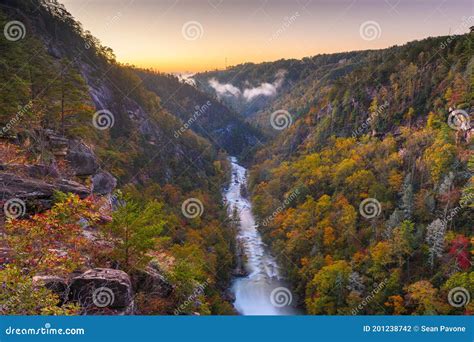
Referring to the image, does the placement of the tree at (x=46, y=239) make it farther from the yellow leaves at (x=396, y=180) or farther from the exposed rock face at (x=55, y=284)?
the yellow leaves at (x=396, y=180)

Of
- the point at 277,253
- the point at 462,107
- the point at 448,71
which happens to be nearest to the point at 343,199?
the point at 277,253

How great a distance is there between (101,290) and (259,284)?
59047 millimetres

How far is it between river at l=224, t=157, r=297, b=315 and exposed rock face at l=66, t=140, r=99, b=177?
117 feet

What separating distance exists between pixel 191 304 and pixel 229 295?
147 feet

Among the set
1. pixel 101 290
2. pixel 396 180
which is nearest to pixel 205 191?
pixel 396 180

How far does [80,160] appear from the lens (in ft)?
113

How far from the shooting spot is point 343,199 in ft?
251

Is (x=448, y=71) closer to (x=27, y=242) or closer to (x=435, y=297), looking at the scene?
(x=435, y=297)

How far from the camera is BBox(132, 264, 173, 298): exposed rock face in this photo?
17.1 meters

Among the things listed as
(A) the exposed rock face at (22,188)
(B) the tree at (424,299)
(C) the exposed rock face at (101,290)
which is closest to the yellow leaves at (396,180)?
(B) the tree at (424,299)

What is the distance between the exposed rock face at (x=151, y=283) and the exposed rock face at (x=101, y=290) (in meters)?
2.78

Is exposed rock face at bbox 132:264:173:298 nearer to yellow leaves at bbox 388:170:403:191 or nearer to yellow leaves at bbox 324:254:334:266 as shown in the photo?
yellow leaves at bbox 324:254:334:266

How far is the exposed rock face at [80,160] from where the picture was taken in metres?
33.4

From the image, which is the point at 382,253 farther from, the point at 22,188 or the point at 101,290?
the point at 101,290
